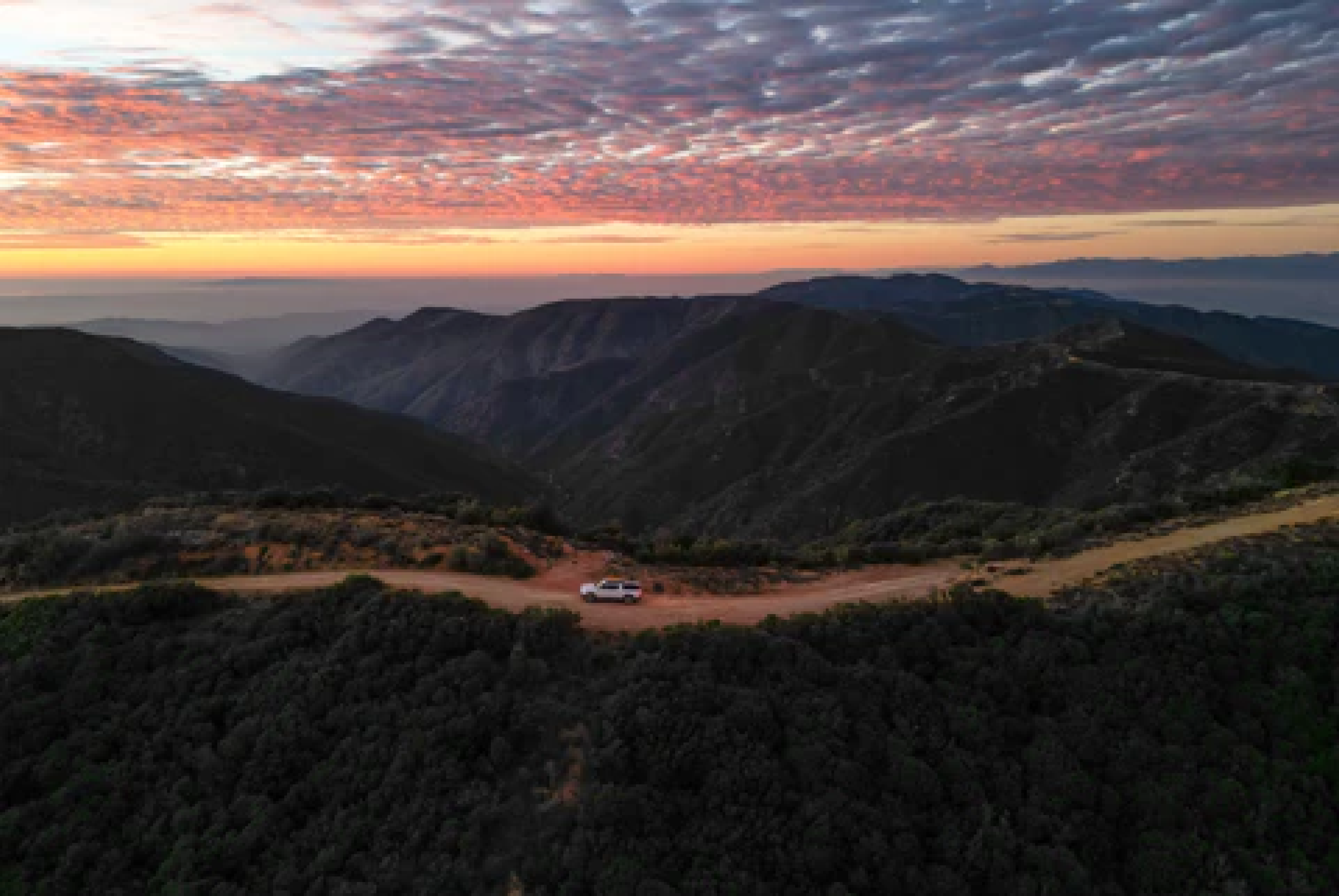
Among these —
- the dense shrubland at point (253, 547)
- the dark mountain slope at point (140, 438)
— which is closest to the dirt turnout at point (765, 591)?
the dense shrubland at point (253, 547)

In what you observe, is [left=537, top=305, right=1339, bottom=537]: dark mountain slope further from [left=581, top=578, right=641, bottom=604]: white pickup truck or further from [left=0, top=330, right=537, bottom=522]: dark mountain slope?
[left=581, top=578, right=641, bottom=604]: white pickup truck

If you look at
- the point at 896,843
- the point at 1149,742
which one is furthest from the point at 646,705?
the point at 1149,742

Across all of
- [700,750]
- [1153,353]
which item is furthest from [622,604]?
[1153,353]

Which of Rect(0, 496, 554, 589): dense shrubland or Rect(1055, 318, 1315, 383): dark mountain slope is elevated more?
Rect(1055, 318, 1315, 383): dark mountain slope

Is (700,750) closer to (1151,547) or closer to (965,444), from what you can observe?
(1151,547)

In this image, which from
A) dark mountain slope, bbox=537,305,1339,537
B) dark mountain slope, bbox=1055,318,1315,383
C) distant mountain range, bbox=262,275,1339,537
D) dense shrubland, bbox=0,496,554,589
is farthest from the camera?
dark mountain slope, bbox=1055,318,1315,383

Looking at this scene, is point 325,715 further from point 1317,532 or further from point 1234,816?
point 1317,532

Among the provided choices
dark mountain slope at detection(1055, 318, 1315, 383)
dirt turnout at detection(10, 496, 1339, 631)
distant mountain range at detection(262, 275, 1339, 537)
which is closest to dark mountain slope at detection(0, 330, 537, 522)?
distant mountain range at detection(262, 275, 1339, 537)
